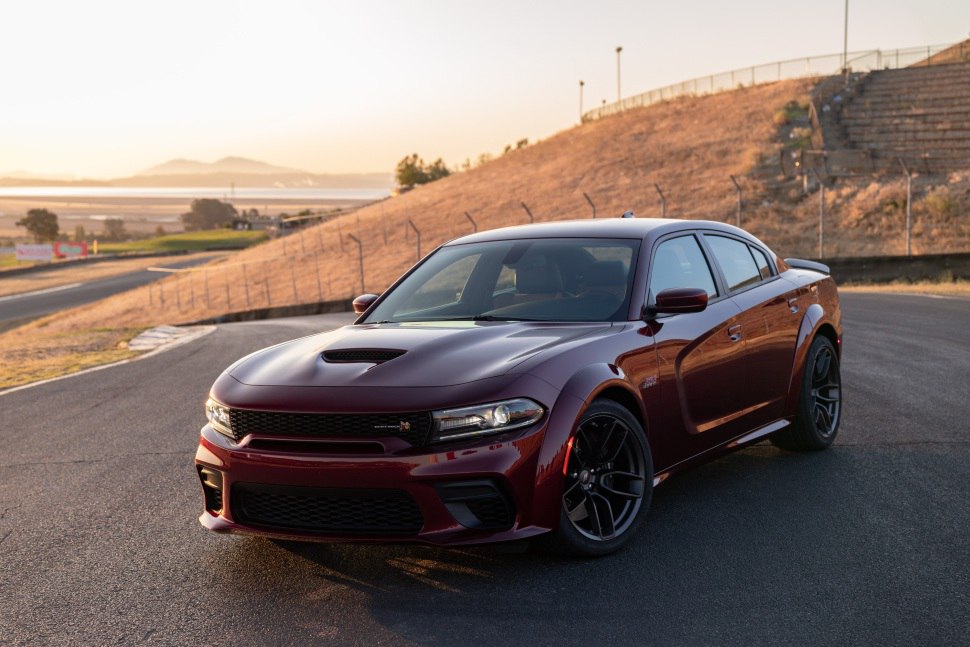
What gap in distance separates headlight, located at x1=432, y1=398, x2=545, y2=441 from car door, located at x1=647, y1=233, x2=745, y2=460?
46.0 inches

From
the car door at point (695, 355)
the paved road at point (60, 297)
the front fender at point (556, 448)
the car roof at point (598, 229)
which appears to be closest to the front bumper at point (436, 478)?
the front fender at point (556, 448)

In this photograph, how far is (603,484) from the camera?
506 centimetres

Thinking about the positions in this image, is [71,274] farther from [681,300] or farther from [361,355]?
[681,300]

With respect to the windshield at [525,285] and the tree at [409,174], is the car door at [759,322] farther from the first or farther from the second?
the tree at [409,174]

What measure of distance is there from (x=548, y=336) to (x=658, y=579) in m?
1.24

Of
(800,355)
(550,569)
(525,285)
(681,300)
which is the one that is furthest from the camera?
(800,355)

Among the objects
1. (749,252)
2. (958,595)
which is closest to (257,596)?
(958,595)

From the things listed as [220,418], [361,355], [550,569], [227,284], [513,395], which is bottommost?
[227,284]

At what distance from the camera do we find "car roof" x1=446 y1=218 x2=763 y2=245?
615 cm

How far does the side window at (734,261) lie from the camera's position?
6.61 metres

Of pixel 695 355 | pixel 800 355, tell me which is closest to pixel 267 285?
pixel 800 355

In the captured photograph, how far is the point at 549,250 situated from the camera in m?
6.14

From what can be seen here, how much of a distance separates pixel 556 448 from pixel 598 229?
2.02m

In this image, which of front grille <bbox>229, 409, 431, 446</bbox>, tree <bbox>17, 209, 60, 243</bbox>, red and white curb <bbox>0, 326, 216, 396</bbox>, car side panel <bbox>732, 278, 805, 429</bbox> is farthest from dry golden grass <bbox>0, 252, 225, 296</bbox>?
front grille <bbox>229, 409, 431, 446</bbox>
